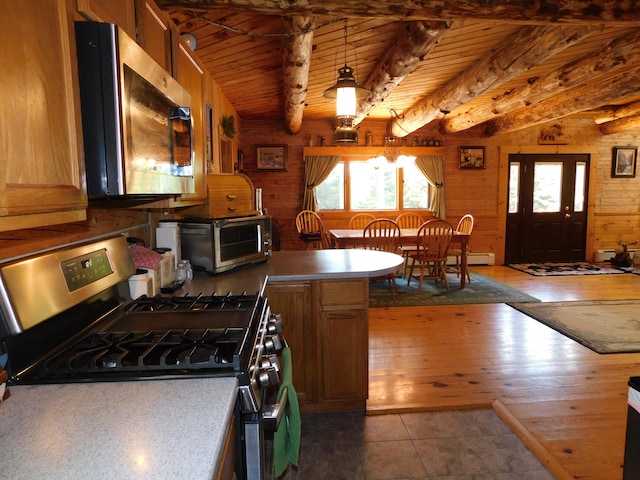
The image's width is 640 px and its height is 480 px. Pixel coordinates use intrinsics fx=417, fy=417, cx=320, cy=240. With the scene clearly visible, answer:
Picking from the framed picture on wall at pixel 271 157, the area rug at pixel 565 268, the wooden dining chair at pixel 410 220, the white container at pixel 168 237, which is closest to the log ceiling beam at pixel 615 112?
the area rug at pixel 565 268

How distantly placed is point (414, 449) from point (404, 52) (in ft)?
8.70

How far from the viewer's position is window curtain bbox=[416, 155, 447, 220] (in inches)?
271

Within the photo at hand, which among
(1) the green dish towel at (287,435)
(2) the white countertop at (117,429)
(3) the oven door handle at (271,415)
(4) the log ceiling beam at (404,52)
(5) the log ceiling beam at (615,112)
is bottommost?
(1) the green dish towel at (287,435)

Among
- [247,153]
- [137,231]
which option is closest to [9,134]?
[137,231]

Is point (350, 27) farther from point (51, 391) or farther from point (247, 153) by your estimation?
point (247, 153)

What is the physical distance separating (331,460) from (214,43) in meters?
2.98

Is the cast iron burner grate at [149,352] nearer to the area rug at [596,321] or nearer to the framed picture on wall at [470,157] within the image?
the area rug at [596,321]

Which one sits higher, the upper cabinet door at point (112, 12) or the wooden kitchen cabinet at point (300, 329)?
the upper cabinet door at point (112, 12)

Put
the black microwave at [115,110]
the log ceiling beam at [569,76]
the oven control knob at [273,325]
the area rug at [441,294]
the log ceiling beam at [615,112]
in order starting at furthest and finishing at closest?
the log ceiling beam at [615,112] → the area rug at [441,294] → the log ceiling beam at [569,76] → the oven control knob at [273,325] → the black microwave at [115,110]

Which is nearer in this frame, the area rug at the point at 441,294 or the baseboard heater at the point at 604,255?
the area rug at the point at 441,294

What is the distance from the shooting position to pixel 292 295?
2.33m

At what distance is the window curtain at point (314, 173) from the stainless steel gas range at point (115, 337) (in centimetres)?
519

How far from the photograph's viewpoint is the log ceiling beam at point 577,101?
4.33 m

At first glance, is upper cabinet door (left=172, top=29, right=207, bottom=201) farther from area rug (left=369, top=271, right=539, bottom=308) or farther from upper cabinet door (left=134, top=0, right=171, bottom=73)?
area rug (left=369, top=271, right=539, bottom=308)
